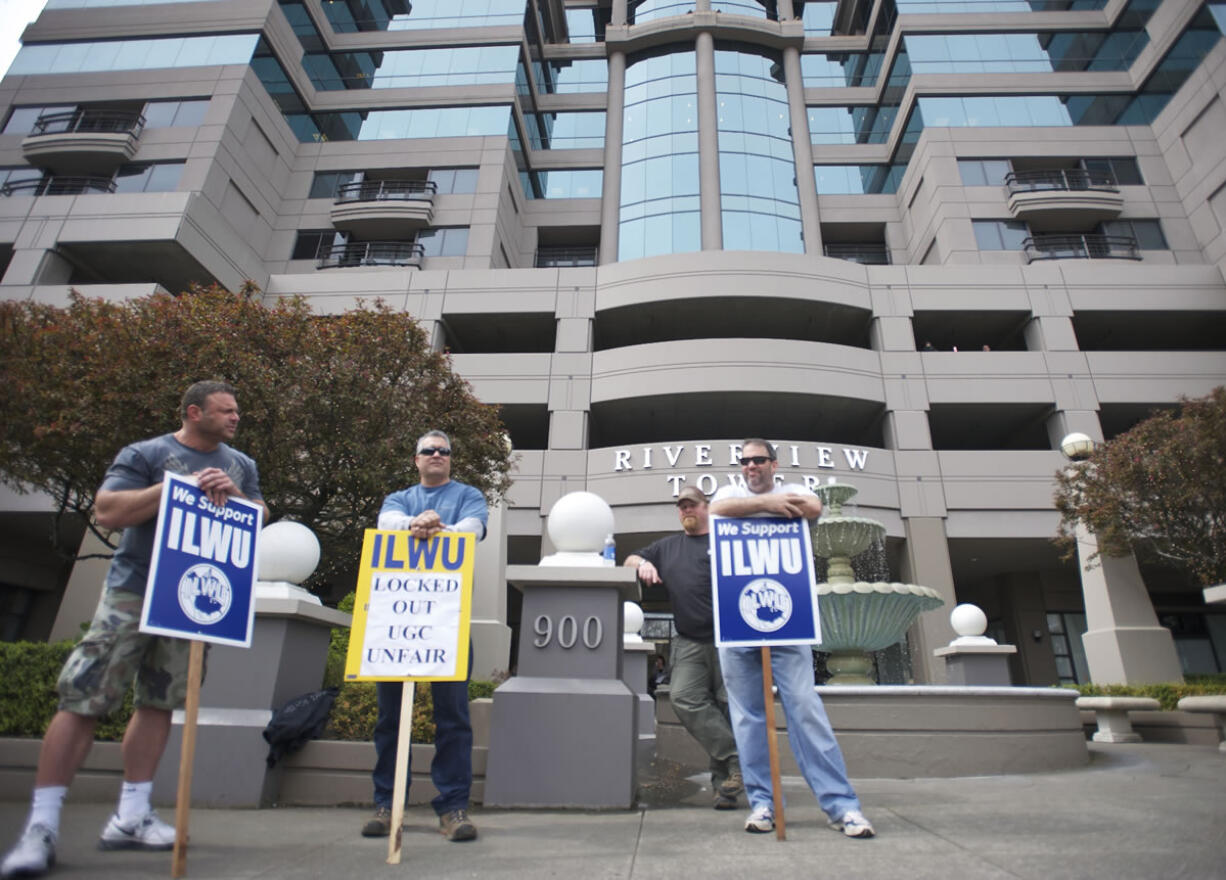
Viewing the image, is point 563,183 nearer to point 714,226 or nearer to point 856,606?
point 714,226

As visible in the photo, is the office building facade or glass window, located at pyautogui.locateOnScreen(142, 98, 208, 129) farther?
glass window, located at pyautogui.locateOnScreen(142, 98, 208, 129)

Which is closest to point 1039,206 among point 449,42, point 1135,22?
point 1135,22

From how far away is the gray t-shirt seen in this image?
3.12 m

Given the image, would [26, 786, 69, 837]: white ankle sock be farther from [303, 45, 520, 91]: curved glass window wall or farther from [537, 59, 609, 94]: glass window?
[537, 59, 609, 94]: glass window

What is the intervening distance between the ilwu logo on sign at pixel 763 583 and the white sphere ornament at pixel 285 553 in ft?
9.56

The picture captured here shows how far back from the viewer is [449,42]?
1240 inches

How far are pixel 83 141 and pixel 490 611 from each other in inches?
980

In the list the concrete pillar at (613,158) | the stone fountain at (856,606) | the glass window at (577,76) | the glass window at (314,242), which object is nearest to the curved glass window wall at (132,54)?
the glass window at (314,242)

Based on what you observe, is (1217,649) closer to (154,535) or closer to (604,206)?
(604,206)

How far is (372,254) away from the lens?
2727 centimetres

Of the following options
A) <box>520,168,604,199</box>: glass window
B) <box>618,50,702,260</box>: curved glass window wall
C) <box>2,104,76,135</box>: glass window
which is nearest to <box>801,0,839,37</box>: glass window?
<box>618,50,702,260</box>: curved glass window wall

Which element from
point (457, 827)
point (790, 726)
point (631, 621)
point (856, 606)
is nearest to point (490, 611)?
point (631, 621)

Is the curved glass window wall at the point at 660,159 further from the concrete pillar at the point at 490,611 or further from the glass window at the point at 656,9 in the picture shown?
the concrete pillar at the point at 490,611

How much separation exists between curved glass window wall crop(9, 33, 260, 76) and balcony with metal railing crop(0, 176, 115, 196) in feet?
18.0
